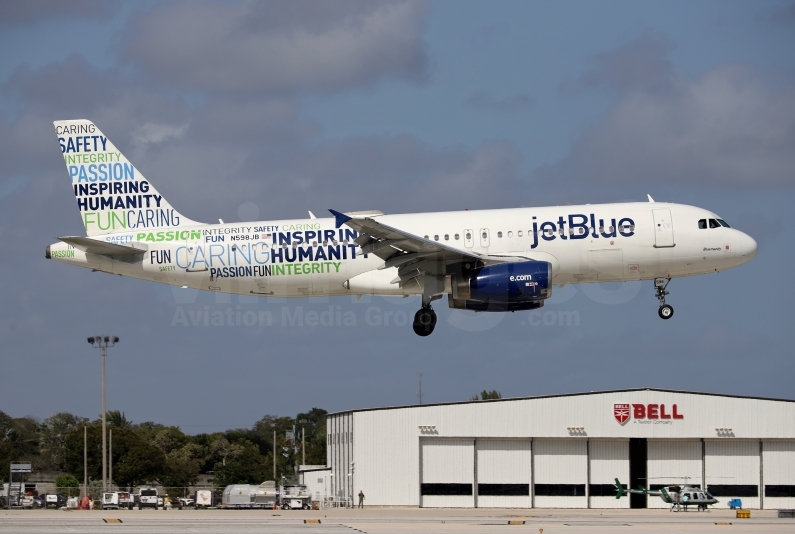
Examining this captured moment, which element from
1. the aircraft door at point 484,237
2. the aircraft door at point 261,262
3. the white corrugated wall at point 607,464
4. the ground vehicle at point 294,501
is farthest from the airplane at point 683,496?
the aircraft door at point 261,262

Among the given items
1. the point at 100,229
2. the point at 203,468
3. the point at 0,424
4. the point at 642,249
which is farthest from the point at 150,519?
the point at 0,424

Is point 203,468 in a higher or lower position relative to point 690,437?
lower

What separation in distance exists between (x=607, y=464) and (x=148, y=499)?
3159 cm

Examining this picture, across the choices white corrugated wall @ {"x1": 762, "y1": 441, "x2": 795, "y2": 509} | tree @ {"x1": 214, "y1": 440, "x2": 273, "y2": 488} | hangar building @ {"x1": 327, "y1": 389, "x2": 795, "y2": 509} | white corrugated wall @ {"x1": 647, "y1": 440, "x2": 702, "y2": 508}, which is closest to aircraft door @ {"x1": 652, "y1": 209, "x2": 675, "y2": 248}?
hangar building @ {"x1": 327, "y1": 389, "x2": 795, "y2": 509}

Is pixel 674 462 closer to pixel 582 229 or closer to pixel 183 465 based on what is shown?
pixel 582 229

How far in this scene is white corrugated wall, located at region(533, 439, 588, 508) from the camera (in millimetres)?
78125

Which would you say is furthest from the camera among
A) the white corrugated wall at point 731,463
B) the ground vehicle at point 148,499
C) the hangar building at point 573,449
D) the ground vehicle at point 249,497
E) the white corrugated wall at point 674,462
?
the white corrugated wall at point 674,462

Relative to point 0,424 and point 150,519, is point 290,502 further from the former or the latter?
point 0,424

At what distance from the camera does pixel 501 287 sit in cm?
4684

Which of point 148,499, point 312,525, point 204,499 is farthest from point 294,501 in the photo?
point 312,525

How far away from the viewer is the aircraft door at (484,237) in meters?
48.7

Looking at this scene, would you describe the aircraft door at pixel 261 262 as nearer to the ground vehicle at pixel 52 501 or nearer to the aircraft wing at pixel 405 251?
the aircraft wing at pixel 405 251

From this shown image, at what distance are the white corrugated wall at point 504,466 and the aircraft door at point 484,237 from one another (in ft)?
107

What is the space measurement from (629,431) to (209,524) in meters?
42.2
